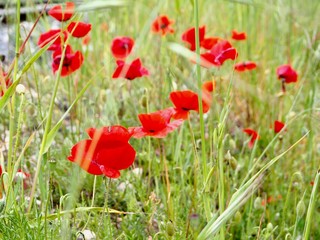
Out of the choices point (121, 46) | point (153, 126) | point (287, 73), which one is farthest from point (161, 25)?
point (153, 126)

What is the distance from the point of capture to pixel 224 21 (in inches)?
134

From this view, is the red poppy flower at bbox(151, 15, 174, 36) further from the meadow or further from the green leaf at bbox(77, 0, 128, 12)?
the green leaf at bbox(77, 0, 128, 12)

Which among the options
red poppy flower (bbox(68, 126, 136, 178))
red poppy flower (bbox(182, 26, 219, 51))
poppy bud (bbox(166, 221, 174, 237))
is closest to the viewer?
red poppy flower (bbox(68, 126, 136, 178))

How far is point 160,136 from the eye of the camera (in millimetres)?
1308

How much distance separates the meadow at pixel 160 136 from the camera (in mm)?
1143

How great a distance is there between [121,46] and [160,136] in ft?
2.73

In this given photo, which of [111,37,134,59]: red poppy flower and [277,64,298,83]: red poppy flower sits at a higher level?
[111,37,134,59]: red poppy flower

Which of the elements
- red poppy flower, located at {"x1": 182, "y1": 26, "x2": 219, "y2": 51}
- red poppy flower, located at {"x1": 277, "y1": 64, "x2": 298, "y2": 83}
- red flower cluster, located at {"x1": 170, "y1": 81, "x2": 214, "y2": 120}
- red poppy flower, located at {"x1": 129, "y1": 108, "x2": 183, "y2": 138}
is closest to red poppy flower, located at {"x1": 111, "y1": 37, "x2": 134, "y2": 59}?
red poppy flower, located at {"x1": 182, "y1": 26, "x2": 219, "y2": 51}

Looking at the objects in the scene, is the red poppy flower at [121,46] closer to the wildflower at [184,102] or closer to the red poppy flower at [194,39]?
the red poppy flower at [194,39]

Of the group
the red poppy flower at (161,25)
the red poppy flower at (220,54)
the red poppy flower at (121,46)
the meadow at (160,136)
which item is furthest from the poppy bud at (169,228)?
the red poppy flower at (161,25)

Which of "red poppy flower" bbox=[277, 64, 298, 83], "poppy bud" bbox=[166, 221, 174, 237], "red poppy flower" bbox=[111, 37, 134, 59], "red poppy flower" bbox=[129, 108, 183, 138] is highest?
"red poppy flower" bbox=[111, 37, 134, 59]

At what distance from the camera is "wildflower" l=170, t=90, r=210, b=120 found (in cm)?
143

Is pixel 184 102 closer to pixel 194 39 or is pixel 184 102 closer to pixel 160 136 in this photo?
pixel 160 136

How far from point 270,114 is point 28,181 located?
2.83 feet
